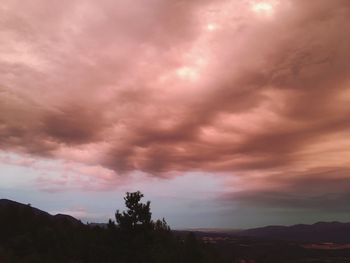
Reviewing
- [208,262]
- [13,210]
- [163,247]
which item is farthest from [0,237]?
[208,262]

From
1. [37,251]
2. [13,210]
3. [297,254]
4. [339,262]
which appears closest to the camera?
[37,251]

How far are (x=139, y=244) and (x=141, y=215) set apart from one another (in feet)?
13.1

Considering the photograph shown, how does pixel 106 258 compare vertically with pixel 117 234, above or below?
below

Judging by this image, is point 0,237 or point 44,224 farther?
point 44,224

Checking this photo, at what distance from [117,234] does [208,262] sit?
453 inches

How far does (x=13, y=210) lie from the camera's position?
168 feet

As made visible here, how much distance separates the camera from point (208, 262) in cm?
4688

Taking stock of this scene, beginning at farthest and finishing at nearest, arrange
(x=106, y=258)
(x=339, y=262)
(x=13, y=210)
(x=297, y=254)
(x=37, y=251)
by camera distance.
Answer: (x=297, y=254) < (x=339, y=262) < (x=13, y=210) < (x=106, y=258) < (x=37, y=251)

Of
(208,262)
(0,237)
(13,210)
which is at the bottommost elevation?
(208,262)

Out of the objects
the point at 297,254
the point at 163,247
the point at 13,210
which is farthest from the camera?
the point at 297,254

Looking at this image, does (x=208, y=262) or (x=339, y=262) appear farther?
(x=339, y=262)

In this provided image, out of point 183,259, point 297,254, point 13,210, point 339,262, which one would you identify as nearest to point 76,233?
point 13,210

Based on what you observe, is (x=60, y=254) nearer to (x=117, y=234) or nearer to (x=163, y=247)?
(x=117, y=234)

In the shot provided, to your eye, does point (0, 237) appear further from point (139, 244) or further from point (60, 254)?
point (139, 244)
